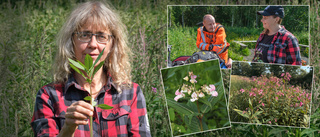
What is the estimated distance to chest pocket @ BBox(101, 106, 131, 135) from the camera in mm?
1404

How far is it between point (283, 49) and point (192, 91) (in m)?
0.65

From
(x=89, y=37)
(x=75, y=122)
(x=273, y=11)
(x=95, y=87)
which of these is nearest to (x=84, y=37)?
(x=89, y=37)

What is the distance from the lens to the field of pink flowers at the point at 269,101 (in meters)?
2.04

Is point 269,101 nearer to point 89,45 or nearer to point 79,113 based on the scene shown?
point 89,45

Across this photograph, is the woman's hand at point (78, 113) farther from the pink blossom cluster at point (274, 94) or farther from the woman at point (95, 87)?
the pink blossom cluster at point (274, 94)

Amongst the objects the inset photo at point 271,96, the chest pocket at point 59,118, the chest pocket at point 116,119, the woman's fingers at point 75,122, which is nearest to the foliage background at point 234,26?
the inset photo at point 271,96

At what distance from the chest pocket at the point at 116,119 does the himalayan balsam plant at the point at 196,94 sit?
2.51 ft

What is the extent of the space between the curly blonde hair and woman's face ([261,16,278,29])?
0.93 m

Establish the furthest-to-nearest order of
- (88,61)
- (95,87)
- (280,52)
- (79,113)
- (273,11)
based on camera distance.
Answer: (273,11) < (280,52) < (95,87) < (79,113) < (88,61)

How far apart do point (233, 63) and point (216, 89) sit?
0.23 metres

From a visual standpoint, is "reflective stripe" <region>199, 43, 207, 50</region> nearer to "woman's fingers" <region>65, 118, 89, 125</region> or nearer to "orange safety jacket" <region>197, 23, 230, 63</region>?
"orange safety jacket" <region>197, 23, 230, 63</region>

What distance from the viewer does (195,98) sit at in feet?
7.02

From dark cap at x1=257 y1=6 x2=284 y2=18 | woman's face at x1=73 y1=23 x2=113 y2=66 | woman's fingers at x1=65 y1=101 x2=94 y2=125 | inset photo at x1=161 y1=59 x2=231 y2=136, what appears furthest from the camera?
inset photo at x1=161 y1=59 x2=231 y2=136

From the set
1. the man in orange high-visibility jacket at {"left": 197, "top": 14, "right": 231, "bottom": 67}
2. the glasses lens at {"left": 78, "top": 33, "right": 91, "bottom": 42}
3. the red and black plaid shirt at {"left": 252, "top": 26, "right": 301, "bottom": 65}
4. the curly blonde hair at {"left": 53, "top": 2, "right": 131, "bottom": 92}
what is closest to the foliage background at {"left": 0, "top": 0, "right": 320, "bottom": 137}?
the man in orange high-visibility jacket at {"left": 197, "top": 14, "right": 231, "bottom": 67}
